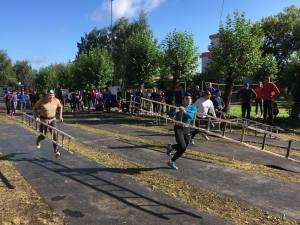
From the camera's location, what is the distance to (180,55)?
2931 cm

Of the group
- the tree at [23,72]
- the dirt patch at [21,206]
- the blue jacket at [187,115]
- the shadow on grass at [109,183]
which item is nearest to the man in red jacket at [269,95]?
the blue jacket at [187,115]

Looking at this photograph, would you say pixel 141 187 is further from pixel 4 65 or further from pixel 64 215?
pixel 4 65

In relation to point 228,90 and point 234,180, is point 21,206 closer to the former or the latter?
point 234,180

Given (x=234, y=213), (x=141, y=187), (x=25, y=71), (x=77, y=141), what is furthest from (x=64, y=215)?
(x=25, y=71)

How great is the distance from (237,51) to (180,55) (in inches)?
218

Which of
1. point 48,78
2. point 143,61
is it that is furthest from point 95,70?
point 48,78

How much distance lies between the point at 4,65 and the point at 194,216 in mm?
118128

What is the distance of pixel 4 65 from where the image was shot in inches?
4692

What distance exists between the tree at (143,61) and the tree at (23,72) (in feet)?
349

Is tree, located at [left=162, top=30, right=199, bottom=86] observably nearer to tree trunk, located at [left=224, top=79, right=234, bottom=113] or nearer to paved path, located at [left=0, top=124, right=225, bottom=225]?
tree trunk, located at [left=224, top=79, right=234, bottom=113]

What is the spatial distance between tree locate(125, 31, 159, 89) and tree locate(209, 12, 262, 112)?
9278 mm

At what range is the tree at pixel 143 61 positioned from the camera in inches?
1326

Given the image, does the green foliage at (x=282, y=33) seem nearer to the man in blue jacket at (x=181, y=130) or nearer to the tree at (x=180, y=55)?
the tree at (x=180, y=55)

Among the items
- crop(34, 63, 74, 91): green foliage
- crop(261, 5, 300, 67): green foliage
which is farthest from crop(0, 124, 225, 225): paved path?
crop(34, 63, 74, 91): green foliage
